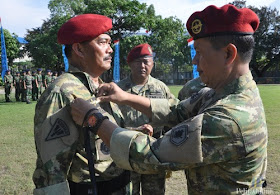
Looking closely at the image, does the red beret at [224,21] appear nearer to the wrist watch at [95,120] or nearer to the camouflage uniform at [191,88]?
the wrist watch at [95,120]

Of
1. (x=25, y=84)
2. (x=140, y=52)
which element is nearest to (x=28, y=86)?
(x=25, y=84)

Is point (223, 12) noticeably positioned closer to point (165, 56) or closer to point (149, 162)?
point (149, 162)

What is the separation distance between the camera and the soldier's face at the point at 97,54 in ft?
7.58

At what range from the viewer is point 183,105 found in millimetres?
2346

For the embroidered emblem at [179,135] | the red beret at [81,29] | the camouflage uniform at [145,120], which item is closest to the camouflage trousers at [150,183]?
the camouflage uniform at [145,120]

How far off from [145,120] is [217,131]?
2945 mm

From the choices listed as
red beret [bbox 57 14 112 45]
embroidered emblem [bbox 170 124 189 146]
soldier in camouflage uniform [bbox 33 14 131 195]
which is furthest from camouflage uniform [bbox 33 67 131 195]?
embroidered emblem [bbox 170 124 189 146]

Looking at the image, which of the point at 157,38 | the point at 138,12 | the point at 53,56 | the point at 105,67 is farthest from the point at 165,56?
the point at 105,67

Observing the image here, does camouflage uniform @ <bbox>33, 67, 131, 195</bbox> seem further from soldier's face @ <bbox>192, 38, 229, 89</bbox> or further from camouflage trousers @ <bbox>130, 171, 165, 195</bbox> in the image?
camouflage trousers @ <bbox>130, 171, 165, 195</bbox>

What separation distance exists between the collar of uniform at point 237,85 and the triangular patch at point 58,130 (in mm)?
965

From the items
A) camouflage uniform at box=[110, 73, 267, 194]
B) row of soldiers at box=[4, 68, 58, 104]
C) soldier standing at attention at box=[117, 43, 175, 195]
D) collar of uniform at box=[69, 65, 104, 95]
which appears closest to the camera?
camouflage uniform at box=[110, 73, 267, 194]

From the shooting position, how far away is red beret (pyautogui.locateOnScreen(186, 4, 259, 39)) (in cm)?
163

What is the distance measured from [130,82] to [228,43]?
135 inches

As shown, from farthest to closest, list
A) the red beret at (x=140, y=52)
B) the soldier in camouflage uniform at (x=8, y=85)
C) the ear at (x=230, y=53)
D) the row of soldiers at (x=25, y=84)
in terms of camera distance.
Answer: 1. the soldier in camouflage uniform at (x=8, y=85)
2. the row of soldiers at (x=25, y=84)
3. the red beret at (x=140, y=52)
4. the ear at (x=230, y=53)
